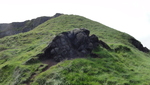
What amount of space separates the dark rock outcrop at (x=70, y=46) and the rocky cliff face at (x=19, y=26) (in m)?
113

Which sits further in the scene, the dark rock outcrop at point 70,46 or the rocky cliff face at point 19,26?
the rocky cliff face at point 19,26

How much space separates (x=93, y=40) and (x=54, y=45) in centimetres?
1309

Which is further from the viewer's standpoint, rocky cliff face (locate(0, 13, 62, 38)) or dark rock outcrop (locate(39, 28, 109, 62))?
rocky cliff face (locate(0, 13, 62, 38))

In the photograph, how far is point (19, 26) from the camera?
531 feet

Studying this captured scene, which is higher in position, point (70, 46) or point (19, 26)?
point (19, 26)

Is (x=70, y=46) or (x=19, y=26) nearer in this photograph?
(x=70, y=46)

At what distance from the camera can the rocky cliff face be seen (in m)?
148

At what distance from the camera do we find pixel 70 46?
39.4m

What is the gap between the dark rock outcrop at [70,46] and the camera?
37.2 meters

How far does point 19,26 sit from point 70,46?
141 m

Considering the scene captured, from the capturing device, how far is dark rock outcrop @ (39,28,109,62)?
37162mm

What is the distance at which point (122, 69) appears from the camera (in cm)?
3284

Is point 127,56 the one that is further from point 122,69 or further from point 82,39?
point 82,39

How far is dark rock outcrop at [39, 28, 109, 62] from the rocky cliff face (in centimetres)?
11337
